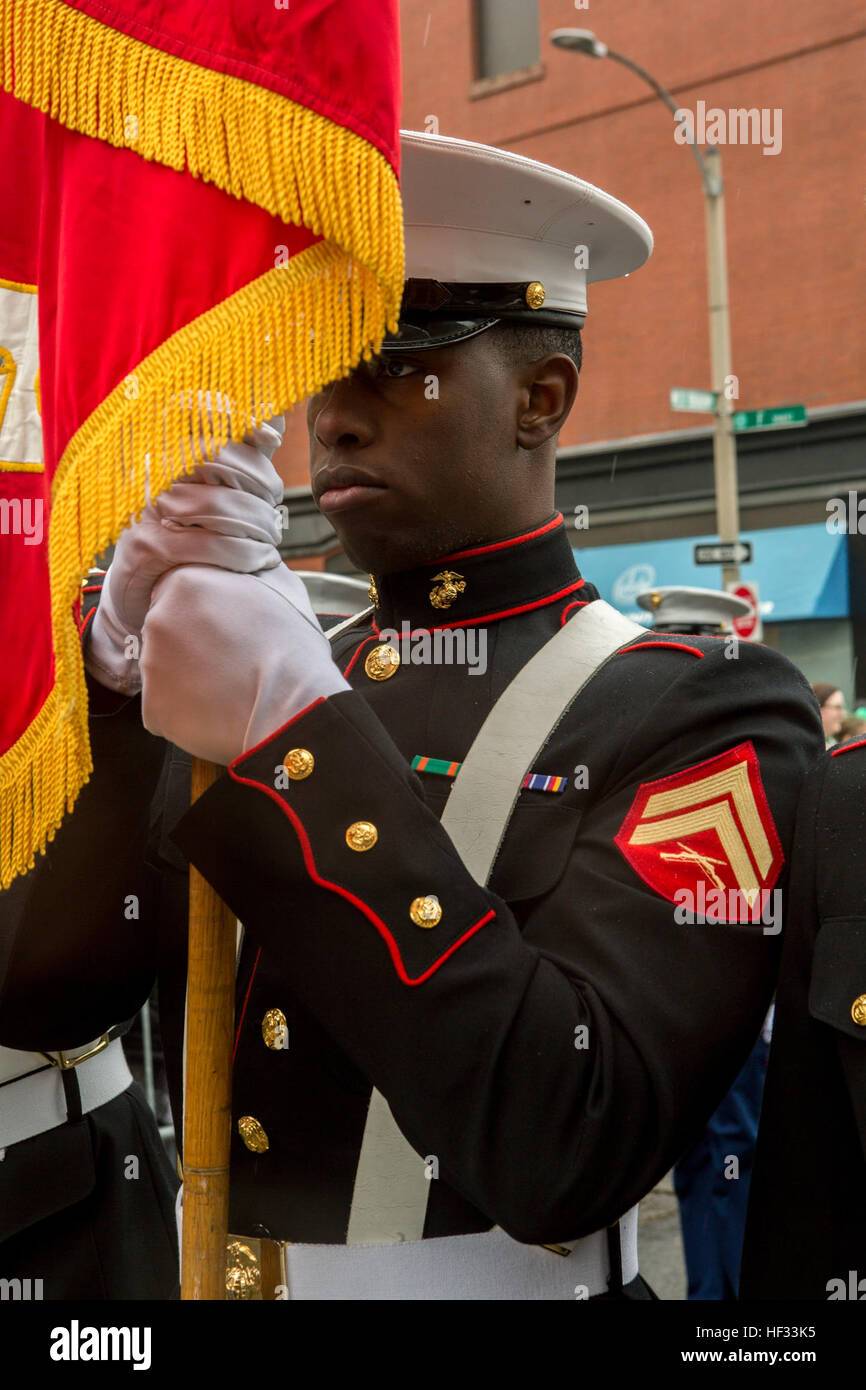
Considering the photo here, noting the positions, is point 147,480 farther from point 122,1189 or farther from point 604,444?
point 604,444

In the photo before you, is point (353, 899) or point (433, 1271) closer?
point (353, 899)

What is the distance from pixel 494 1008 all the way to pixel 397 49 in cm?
91

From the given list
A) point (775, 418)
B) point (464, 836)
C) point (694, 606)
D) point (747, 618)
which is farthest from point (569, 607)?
point (747, 618)

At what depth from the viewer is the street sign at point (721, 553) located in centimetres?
1043

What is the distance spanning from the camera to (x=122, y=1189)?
2.31 meters

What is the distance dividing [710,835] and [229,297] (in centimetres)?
73

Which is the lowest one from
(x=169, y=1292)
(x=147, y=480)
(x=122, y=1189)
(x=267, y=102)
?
(x=169, y=1292)

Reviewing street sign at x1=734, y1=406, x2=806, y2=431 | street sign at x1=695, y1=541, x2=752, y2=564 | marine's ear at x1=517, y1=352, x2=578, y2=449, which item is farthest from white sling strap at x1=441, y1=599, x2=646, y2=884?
street sign at x1=695, y1=541, x2=752, y2=564

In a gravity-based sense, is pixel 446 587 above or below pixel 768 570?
below

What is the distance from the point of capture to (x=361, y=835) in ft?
4.59

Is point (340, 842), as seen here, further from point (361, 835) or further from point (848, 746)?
point (848, 746)

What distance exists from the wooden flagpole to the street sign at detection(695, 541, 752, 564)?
9.09m

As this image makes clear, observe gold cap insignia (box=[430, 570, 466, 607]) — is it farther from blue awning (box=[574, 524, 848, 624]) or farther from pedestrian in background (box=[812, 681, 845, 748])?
blue awning (box=[574, 524, 848, 624])
